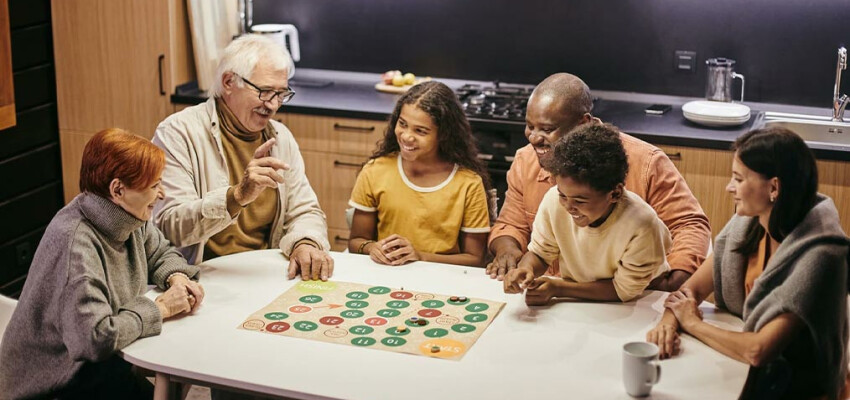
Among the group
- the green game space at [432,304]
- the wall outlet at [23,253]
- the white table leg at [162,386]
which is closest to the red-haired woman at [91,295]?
the white table leg at [162,386]

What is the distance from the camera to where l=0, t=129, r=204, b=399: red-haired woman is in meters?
2.36

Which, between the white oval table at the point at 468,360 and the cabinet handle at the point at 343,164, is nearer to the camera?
the white oval table at the point at 468,360

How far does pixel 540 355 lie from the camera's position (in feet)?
7.77

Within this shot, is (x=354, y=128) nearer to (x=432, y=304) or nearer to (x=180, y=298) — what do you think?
(x=432, y=304)

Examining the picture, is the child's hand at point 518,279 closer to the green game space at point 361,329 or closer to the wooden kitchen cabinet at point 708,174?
the green game space at point 361,329

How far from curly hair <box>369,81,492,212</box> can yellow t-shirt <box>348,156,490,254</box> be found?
0.15 feet

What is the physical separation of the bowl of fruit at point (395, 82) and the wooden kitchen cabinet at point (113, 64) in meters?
0.93

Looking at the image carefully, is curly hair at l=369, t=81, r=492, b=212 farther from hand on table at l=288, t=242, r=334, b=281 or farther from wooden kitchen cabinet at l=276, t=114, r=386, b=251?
wooden kitchen cabinet at l=276, t=114, r=386, b=251

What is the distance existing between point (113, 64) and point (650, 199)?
266 centimetres

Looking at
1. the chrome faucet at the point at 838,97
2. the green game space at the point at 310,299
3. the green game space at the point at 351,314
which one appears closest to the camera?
the green game space at the point at 351,314

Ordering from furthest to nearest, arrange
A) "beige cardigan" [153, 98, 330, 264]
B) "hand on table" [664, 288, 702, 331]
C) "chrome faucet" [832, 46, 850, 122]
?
"chrome faucet" [832, 46, 850, 122], "beige cardigan" [153, 98, 330, 264], "hand on table" [664, 288, 702, 331]

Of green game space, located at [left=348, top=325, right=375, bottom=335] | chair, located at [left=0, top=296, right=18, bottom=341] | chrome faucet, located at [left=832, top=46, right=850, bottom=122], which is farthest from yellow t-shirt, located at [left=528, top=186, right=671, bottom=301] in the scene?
chrome faucet, located at [left=832, top=46, right=850, bottom=122]

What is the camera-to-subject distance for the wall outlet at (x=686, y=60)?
187 inches

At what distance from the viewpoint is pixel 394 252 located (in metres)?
2.99
